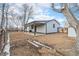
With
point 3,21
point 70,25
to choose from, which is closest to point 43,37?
point 70,25

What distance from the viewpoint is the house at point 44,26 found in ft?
3.96

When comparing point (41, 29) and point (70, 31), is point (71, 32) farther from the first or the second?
point (41, 29)

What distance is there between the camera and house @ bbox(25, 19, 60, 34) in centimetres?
121

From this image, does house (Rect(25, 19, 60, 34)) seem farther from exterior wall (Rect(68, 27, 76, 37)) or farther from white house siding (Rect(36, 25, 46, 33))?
exterior wall (Rect(68, 27, 76, 37))

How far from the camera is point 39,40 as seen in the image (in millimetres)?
1212

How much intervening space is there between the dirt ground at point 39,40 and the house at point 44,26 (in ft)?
0.14

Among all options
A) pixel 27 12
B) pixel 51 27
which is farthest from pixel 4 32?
pixel 51 27

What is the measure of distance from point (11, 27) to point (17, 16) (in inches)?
4.1

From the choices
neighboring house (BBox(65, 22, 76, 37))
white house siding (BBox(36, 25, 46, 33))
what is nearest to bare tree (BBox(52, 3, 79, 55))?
neighboring house (BBox(65, 22, 76, 37))

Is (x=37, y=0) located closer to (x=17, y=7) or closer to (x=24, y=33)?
(x=17, y=7)

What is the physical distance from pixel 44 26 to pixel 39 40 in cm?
12

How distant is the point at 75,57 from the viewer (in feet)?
3.92

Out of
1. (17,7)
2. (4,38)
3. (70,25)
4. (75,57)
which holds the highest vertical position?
(17,7)

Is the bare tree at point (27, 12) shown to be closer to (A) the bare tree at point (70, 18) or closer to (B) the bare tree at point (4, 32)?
(B) the bare tree at point (4, 32)
